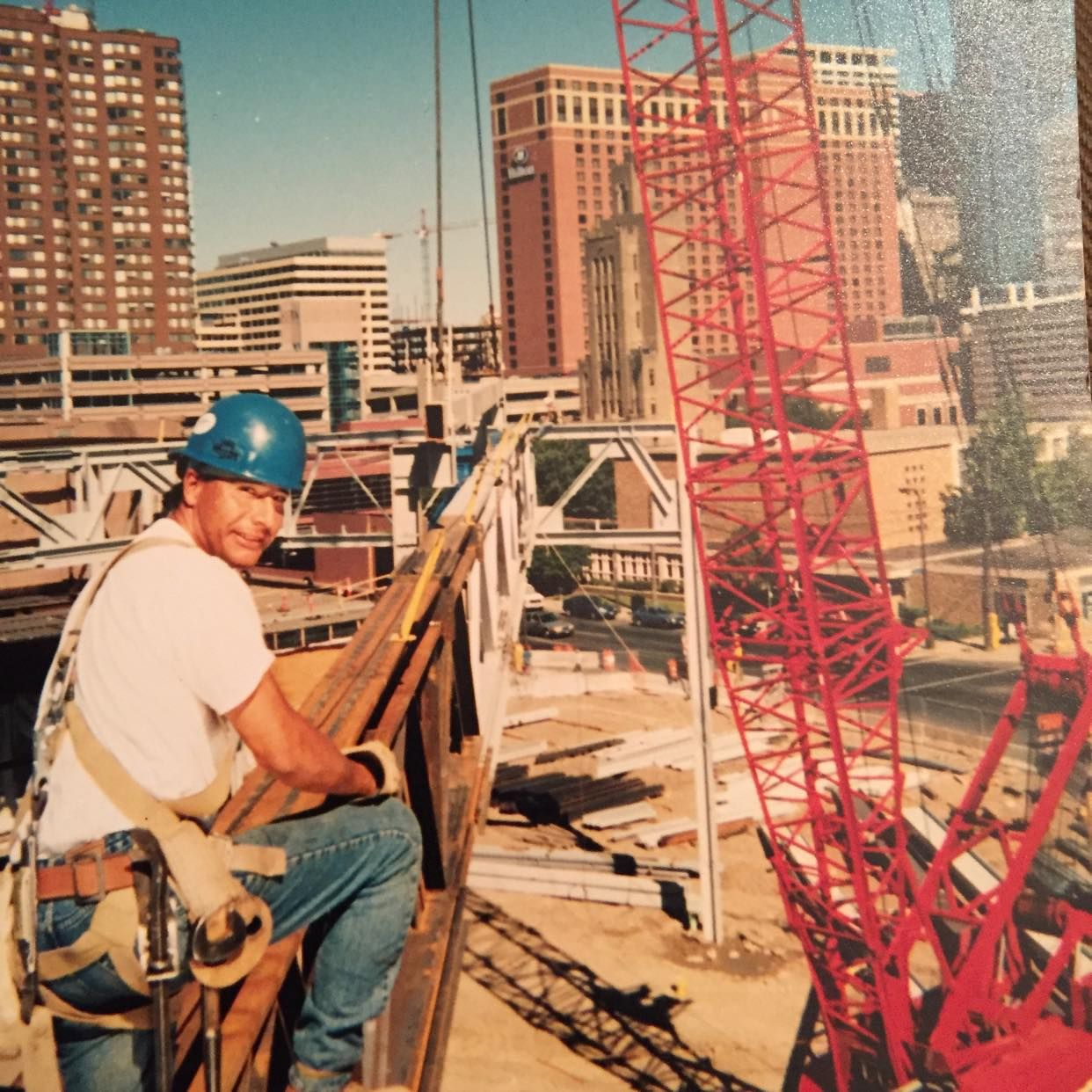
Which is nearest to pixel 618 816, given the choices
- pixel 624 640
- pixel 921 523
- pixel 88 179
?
pixel 921 523

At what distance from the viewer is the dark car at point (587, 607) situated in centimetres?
3048

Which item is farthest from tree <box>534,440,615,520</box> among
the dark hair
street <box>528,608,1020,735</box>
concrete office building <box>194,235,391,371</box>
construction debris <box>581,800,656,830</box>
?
the dark hair

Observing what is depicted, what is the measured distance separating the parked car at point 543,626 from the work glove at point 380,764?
86.9 ft

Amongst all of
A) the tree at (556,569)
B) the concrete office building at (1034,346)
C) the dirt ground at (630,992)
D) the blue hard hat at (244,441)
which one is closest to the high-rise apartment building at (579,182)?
the concrete office building at (1034,346)

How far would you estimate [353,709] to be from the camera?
2760 millimetres

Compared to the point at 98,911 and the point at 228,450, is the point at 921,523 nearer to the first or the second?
the point at 228,450

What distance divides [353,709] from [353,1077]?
912 millimetres

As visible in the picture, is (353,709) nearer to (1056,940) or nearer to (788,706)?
(1056,940)

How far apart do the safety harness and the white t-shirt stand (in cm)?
3

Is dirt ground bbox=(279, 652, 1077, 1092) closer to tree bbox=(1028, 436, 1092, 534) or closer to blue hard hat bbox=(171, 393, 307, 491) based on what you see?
tree bbox=(1028, 436, 1092, 534)

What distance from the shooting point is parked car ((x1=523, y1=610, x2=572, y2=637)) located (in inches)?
1145

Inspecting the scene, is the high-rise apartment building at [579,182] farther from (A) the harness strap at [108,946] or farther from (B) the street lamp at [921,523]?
(A) the harness strap at [108,946]

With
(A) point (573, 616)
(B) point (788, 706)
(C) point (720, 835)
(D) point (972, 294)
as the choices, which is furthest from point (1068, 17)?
(A) point (573, 616)

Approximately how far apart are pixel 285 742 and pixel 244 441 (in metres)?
0.67
